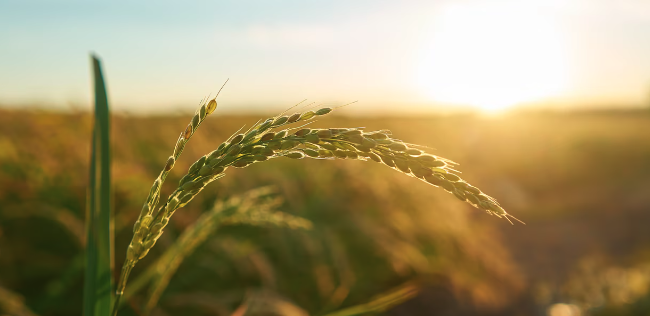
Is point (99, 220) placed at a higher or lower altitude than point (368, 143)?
lower

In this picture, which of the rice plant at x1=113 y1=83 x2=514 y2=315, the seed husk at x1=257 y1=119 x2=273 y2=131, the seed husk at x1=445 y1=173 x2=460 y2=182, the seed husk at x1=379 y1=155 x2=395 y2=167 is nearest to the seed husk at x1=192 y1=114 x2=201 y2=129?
the rice plant at x1=113 y1=83 x2=514 y2=315

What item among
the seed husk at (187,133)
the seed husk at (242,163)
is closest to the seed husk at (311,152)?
the seed husk at (242,163)

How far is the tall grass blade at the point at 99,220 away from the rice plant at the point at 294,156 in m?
0.12

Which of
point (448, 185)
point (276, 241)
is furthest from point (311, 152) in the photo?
point (276, 241)

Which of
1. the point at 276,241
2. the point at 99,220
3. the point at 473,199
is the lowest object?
the point at 276,241

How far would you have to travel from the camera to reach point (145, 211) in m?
0.75

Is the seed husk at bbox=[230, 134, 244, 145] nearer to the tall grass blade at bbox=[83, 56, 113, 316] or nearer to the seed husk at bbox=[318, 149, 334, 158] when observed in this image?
the seed husk at bbox=[318, 149, 334, 158]

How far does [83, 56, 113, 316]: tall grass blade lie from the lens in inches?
34.1

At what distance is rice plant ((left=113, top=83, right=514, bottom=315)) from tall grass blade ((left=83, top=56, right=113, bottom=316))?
0.40ft

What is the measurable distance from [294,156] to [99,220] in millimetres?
477

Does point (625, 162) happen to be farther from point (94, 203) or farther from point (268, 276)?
point (94, 203)

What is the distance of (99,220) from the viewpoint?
36.2 inches

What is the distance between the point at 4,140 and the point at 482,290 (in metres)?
4.30

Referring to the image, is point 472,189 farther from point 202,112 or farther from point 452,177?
point 202,112
